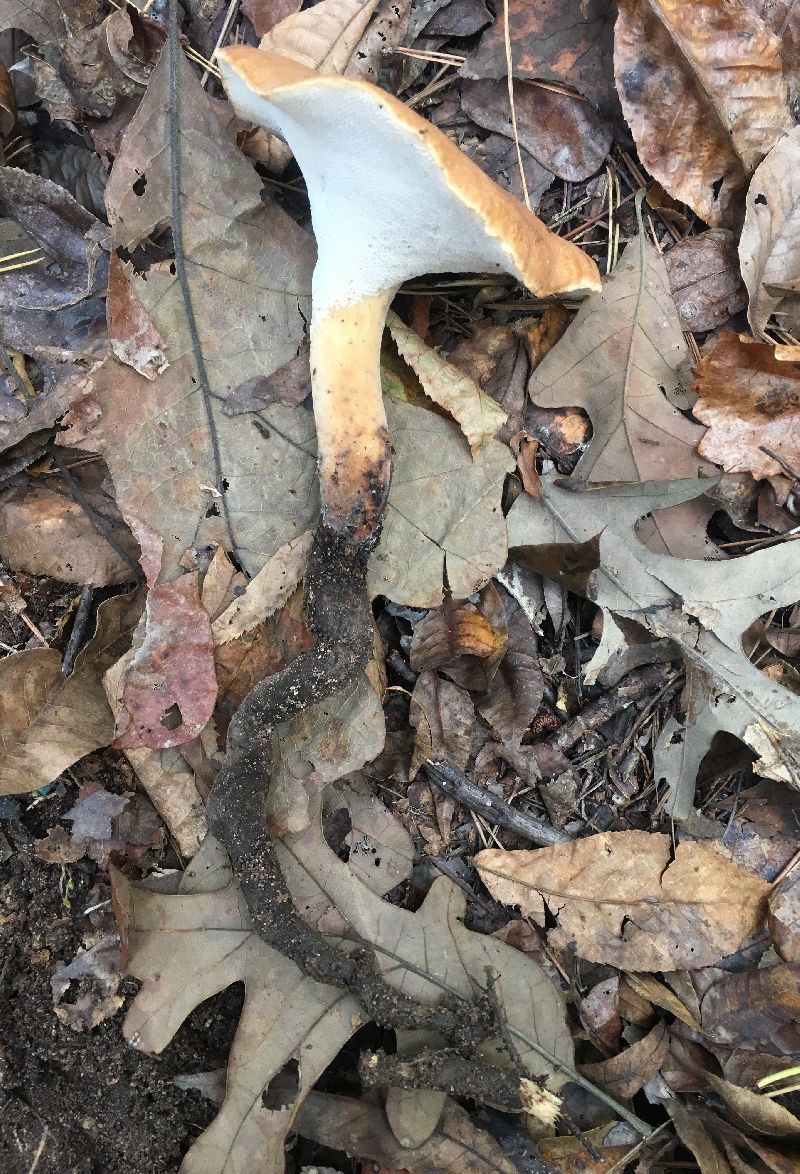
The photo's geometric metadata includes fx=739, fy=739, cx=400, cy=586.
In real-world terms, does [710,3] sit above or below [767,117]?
above

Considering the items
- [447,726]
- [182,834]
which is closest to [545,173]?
[447,726]

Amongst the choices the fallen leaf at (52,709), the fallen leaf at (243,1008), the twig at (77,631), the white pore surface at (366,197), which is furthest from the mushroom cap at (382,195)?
the fallen leaf at (243,1008)

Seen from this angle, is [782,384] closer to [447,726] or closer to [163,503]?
[447,726]

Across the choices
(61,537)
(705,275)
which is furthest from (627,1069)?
(705,275)

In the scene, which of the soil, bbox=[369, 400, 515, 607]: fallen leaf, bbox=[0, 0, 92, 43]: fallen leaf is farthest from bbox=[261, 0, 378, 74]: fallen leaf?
the soil

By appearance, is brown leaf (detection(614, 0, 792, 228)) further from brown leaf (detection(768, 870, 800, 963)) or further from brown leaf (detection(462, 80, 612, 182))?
brown leaf (detection(768, 870, 800, 963))

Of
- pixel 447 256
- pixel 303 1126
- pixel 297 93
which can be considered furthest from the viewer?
pixel 303 1126

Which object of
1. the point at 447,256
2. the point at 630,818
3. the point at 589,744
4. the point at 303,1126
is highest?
the point at 447,256
